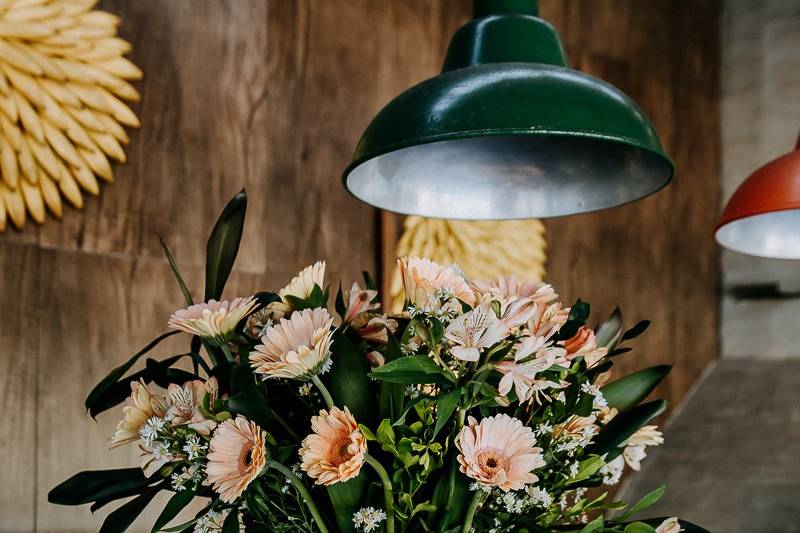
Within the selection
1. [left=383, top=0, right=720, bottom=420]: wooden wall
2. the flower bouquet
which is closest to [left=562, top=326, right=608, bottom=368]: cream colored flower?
the flower bouquet

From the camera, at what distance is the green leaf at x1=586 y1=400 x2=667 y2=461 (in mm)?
863

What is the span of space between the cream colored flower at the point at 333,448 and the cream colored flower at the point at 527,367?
0.12m

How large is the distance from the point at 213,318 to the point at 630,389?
407 mm

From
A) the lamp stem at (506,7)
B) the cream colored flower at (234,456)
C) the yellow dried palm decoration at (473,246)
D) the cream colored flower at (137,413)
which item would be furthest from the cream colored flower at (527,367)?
the yellow dried palm decoration at (473,246)

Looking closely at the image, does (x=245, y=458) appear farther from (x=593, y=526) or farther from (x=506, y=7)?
(x=506, y=7)

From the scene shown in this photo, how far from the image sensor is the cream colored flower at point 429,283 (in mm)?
856

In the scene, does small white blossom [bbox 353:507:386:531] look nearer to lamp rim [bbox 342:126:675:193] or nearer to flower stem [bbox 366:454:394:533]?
flower stem [bbox 366:454:394:533]

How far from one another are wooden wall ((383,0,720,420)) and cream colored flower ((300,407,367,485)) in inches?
85.9

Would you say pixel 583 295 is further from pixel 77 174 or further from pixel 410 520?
pixel 410 520

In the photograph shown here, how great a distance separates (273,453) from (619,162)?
0.68 metres

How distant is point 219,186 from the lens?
223 centimetres

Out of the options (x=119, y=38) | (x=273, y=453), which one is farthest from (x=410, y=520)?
(x=119, y=38)

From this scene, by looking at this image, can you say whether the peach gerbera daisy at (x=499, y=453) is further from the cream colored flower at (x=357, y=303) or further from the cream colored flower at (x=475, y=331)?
the cream colored flower at (x=357, y=303)

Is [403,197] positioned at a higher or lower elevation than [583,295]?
higher
